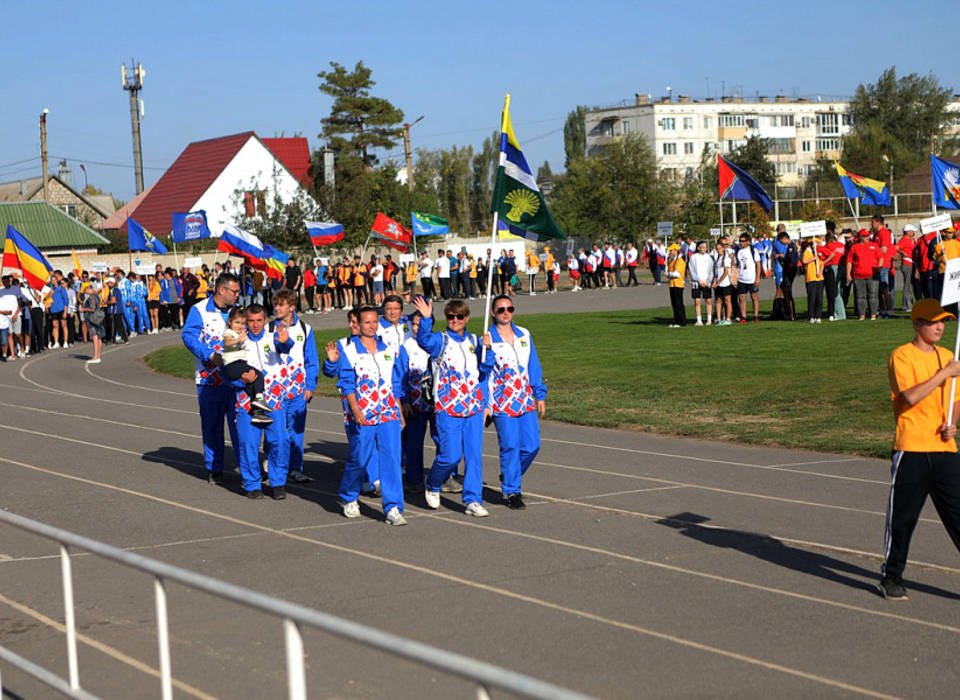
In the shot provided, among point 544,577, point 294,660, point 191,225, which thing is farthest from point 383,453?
point 191,225

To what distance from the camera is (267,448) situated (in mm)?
11875

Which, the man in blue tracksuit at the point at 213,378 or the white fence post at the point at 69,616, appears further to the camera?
the man in blue tracksuit at the point at 213,378

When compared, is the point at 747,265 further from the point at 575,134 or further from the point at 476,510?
the point at 575,134

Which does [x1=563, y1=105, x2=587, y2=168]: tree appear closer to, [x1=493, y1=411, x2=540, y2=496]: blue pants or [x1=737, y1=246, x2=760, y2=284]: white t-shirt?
[x1=737, y1=246, x2=760, y2=284]: white t-shirt

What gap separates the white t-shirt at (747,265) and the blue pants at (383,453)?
59.6 ft

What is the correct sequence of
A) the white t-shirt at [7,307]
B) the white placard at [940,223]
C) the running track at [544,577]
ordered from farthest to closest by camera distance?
1. the white t-shirt at [7,307]
2. the white placard at [940,223]
3. the running track at [544,577]

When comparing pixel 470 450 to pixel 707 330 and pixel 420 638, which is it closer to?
pixel 420 638

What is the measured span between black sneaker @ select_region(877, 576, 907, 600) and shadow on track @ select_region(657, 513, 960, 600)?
0.58ft

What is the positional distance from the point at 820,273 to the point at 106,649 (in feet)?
75.0

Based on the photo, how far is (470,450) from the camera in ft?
34.4

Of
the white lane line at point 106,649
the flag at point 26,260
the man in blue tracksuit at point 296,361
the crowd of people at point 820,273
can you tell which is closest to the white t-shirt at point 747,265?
the crowd of people at point 820,273

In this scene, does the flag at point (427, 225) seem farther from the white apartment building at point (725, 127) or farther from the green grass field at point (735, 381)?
the white apartment building at point (725, 127)

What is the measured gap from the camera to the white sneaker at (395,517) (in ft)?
33.9

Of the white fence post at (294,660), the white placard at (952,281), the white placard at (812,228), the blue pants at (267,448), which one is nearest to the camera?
the white fence post at (294,660)
